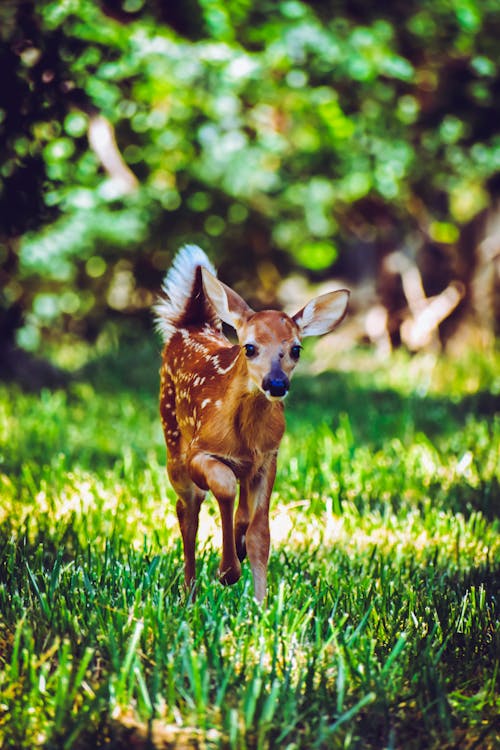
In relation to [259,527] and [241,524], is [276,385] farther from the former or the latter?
[241,524]

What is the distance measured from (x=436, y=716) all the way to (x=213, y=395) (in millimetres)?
1172

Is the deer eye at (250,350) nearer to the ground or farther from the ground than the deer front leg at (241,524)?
farther from the ground

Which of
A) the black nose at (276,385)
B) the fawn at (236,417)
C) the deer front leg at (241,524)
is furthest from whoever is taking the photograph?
the deer front leg at (241,524)

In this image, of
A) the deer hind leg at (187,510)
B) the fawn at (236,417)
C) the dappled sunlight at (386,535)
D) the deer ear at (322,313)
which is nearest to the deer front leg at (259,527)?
the fawn at (236,417)

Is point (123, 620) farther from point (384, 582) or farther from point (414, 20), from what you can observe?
point (414, 20)

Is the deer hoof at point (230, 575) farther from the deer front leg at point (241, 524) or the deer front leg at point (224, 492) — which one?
the deer front leg at point (241, 524)

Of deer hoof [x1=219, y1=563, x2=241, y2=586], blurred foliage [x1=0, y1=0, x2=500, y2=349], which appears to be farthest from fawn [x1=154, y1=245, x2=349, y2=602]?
blurred foliage [x1=0, y1=0, x2=500, y2=349]

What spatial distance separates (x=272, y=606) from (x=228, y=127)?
226 inches

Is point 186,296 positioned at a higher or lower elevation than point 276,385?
higher

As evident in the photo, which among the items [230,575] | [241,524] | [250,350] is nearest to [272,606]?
[230,575]

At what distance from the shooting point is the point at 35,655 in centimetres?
251

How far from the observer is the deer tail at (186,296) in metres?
3.51

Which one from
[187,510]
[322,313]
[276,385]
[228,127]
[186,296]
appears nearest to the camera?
[276,385]

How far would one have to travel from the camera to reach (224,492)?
9.06 feet
